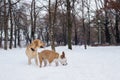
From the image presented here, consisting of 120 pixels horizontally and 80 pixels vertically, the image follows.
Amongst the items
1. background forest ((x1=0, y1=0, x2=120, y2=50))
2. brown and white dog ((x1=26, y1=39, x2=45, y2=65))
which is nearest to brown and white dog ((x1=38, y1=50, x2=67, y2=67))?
brown and white dog ((x1=26, y1=39, x2=45, y2=65))

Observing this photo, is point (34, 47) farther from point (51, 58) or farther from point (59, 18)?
point (59, 18)

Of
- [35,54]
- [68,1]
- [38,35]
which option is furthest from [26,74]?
[38,35]

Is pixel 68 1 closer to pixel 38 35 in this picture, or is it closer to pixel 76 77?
pixel 76 77

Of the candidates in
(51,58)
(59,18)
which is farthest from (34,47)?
(59,18)

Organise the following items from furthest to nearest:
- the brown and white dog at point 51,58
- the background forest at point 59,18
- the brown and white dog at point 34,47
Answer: the background forest at point 59,18 → the brown and white dog at point 34,47 → the brown and white dog at point 51,58

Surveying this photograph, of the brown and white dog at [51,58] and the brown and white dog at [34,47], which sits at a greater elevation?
the brown and white dog at [34,47]

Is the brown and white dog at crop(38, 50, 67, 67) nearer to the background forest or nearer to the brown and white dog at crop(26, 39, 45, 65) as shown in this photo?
the brown and white dog at crop(26, 39, 45, 65)

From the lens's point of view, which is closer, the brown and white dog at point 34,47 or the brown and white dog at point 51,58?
the brown and white dog at point 51,58

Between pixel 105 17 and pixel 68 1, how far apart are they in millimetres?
24666

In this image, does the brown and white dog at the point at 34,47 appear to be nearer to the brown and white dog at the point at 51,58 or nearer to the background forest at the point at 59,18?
the brown and white dog at the point at 51,58

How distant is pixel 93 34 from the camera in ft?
284

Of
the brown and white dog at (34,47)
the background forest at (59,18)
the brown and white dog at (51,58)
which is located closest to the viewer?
the brown and white dog at (51,58)

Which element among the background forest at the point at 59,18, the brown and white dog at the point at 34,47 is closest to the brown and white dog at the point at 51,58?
the brown and white dog at the point at 34,47

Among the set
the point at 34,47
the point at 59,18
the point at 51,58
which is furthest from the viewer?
the point at 59,18
